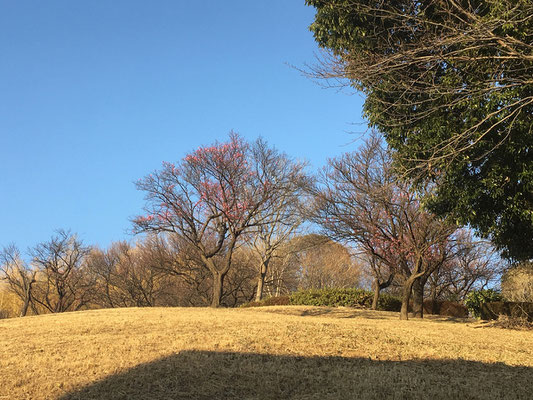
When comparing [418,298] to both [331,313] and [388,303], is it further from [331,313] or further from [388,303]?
[388,303]

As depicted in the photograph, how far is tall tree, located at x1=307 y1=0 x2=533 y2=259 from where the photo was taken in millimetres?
8492

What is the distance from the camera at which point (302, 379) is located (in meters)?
6.67

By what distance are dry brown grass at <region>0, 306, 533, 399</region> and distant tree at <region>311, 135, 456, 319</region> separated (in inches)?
239

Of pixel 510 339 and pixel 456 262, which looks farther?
pixel 456 262

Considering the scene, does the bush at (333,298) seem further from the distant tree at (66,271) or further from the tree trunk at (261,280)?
the distant tree at (66,271)

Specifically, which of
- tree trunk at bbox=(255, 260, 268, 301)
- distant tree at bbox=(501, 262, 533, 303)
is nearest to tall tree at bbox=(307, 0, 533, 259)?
distant tree at bbox=(501, 262, 533, 303)

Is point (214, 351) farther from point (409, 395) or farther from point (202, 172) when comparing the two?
point (202, 172)

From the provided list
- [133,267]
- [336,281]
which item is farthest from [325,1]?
[336,281]

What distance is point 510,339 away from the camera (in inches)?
461

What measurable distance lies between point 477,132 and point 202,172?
1548 centimetres

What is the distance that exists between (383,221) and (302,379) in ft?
45.0

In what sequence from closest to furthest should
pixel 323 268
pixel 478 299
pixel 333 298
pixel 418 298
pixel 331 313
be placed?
pixel 478 299 < pixel 331 313 < pixel 418 298 < pixel 333 298 < pixel 323 268

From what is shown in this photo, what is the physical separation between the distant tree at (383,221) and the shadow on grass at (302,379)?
9.62 meters

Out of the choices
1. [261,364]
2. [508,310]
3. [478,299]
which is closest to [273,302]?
[478,299]
